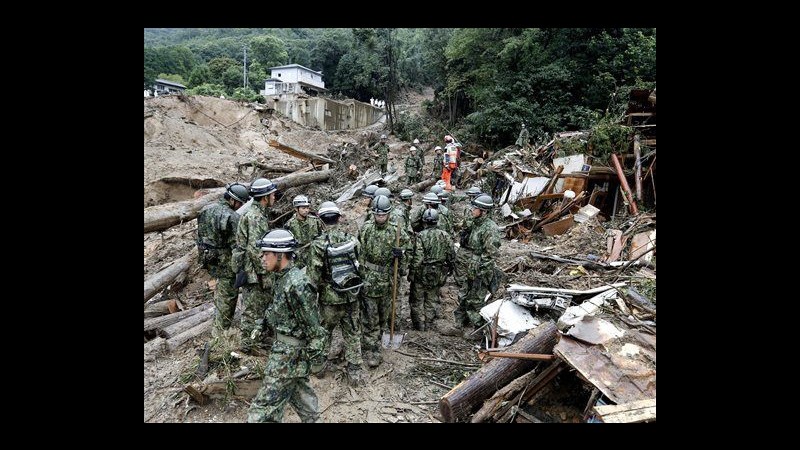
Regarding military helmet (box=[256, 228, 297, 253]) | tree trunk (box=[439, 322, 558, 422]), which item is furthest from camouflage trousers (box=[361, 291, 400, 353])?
military helmet (box=[256, 228, 297, 253])

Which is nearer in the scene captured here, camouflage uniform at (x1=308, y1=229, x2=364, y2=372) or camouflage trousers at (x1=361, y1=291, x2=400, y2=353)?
camouflage uniform at (x1=308, y1=229, x2=364, y2=372)

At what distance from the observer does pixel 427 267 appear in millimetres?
6391

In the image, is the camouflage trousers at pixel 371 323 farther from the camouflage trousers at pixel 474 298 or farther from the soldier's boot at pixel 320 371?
the camouflage trousers at pixel 474 298

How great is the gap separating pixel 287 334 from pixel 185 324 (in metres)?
3.43

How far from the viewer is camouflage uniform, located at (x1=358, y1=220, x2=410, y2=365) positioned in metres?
5.63

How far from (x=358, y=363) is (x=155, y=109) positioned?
21.3 m

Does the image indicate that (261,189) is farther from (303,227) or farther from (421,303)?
(421,303)

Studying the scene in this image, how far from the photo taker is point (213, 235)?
5.59 metres

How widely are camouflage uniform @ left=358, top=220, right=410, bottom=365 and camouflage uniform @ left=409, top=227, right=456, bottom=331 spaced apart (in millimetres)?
696

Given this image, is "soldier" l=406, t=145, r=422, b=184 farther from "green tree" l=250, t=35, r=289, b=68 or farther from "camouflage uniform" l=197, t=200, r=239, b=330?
"green tree" l=250, t=35, r=289, b=68

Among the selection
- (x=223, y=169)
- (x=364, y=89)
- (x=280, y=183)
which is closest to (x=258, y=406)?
(x=280, y=183)

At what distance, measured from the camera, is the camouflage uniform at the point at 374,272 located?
18.5 ft

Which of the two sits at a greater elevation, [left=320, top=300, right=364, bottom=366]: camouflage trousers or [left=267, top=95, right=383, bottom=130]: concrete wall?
[left=267, top=95, right=383, bottom=130]: concrete wall

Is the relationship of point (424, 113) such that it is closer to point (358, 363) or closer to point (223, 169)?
point (223, 169)
